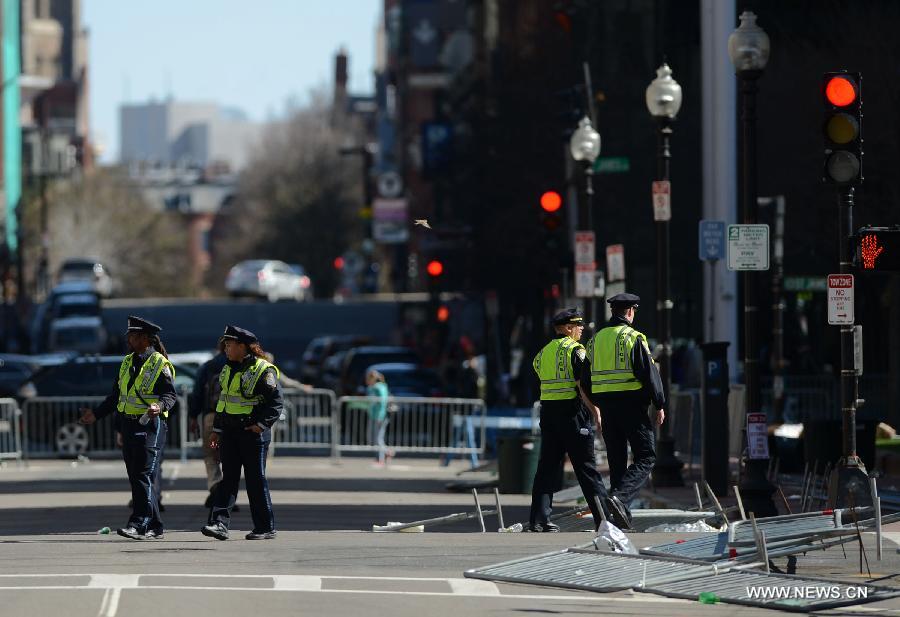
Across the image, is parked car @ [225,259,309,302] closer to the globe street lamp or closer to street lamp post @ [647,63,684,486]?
the globe street lamp

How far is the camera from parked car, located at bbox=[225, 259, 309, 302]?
271 ft

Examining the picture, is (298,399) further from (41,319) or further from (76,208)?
(76,208)

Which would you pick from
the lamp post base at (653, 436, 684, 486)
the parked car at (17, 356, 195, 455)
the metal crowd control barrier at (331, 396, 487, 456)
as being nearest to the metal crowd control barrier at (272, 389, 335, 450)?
the metal crowd control barrier at (331, 396, 487, 456)

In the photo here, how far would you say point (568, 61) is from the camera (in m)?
44.8

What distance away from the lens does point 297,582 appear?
509 inches

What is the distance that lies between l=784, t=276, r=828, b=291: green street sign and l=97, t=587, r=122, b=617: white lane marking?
89.2 feet

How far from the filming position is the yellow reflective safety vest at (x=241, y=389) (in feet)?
51.4

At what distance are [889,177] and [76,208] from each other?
7741 centimetres

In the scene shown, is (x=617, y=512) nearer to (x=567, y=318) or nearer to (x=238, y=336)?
(x=567, y=318)

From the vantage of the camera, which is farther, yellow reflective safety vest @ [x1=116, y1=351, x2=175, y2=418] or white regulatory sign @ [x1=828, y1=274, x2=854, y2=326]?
white regulatory sign @ [x1=828, y1=274, x2=854, y2=326]

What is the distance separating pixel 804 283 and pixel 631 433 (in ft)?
76.1

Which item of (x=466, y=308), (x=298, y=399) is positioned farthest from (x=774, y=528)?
(x=466, y=308)

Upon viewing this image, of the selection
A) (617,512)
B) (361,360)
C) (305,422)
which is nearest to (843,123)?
(617,512)

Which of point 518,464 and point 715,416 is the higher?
point 715,416
